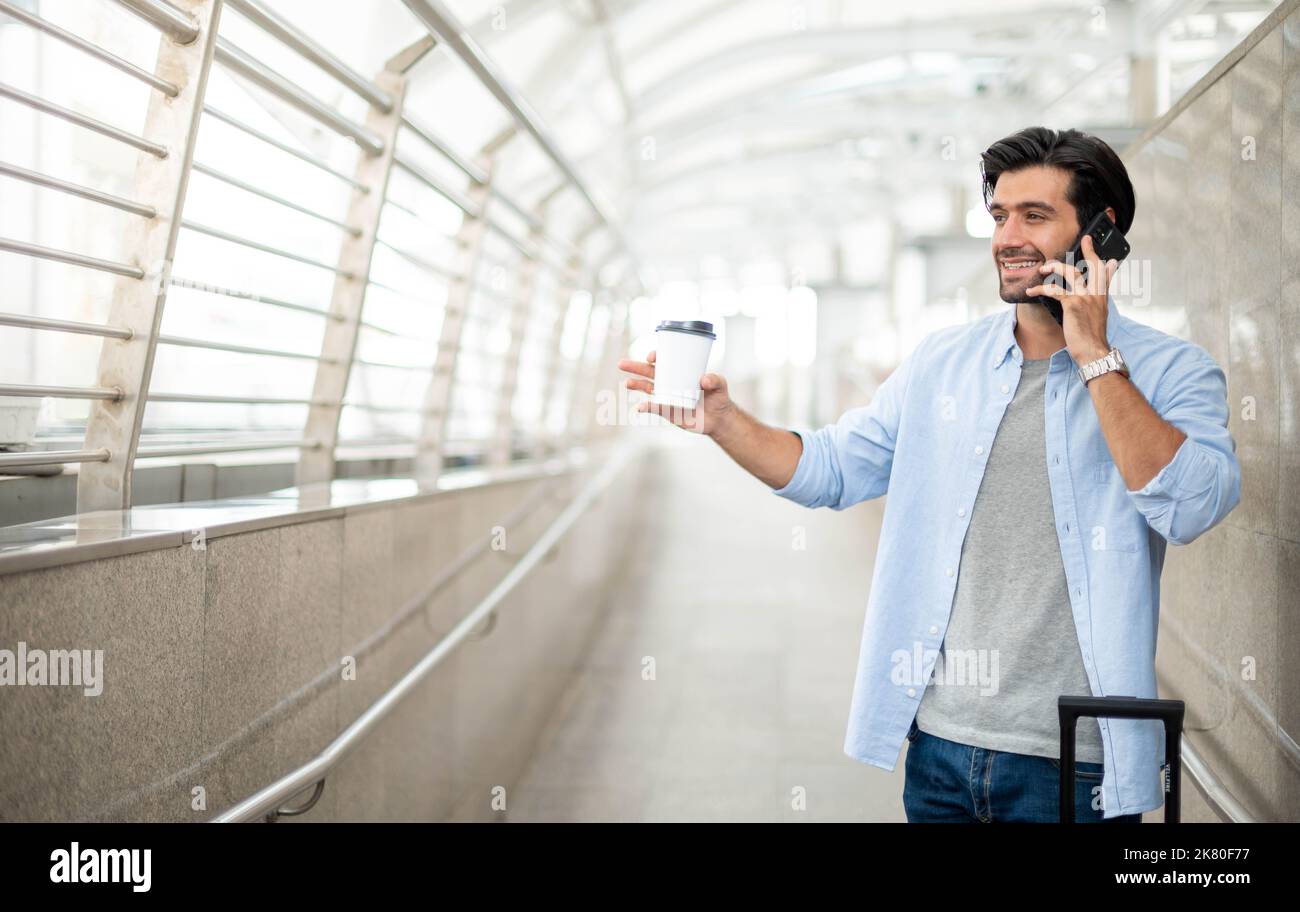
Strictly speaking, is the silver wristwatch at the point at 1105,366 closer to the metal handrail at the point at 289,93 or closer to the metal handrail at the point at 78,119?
the metal handrail at the point at 78,119

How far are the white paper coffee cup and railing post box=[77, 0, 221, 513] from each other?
1114 mm

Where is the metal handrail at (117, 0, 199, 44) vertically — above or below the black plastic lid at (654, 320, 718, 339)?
above

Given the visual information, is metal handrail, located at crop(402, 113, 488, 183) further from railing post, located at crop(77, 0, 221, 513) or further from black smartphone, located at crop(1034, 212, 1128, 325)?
black smartphone, located at crop(1034, 212, 1128, 325)

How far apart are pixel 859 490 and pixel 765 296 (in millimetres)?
32122

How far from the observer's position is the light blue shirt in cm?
181

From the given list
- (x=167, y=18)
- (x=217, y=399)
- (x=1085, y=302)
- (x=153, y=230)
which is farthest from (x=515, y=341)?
(x=1085, y=302)

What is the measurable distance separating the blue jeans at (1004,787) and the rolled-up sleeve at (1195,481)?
435 mm

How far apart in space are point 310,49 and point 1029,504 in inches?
78.9

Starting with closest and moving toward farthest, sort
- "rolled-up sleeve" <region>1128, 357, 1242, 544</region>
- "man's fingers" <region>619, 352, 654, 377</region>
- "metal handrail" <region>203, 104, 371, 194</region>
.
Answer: "rolled-up sleeve" <region>1128, 357, 1242, 544</region>, "man's fingers" <region>619, 352, 654, 377</region>, "metal handrail" <region>203, 104, 371, 194</region>

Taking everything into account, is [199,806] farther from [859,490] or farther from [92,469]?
[859,490]

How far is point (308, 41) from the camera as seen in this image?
2.74 meters

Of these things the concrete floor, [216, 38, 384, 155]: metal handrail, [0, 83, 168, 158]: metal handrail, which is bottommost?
the concrete floor

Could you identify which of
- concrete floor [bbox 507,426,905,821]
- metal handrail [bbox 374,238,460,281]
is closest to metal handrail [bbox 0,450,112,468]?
metal handrail [bbox 374,238,460,281]
